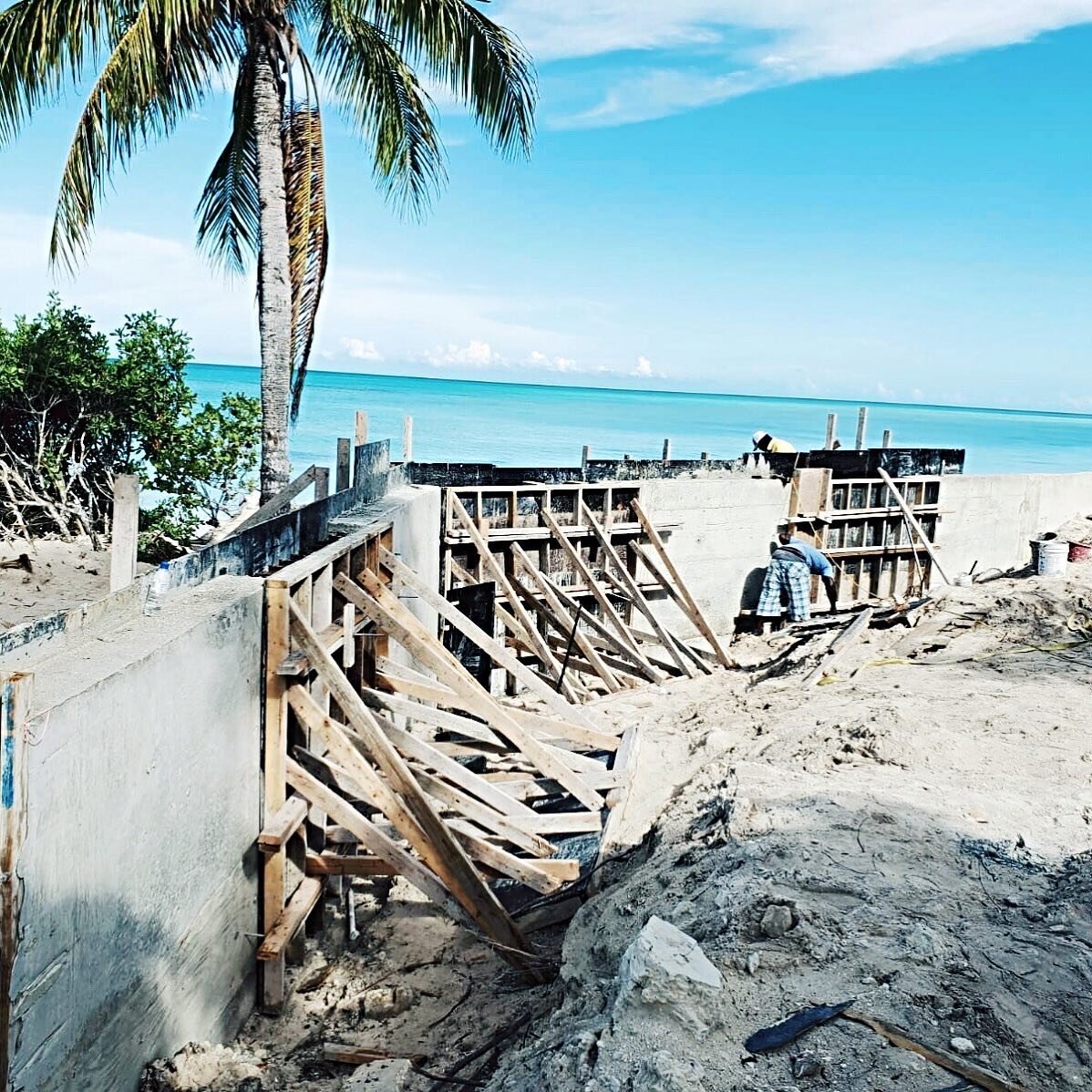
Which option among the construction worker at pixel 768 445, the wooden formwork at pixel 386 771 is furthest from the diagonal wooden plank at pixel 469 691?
the construction worker at pixel 768 445

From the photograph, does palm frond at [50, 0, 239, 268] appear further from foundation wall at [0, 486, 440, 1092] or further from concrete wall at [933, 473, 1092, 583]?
concrete wall at [933, 473, 1092, 583]

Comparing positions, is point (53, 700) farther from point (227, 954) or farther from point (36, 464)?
point (36, 464)

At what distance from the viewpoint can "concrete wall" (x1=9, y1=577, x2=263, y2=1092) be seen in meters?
3.32

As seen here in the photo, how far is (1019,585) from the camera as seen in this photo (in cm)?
1269

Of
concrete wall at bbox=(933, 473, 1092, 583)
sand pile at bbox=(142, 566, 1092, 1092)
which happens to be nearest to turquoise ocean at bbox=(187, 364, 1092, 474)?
concrete wall at bbox=(933, 473, 1092, 583)

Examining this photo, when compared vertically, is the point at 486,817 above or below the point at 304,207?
below

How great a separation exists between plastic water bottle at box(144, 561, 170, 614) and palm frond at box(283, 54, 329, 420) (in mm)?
7007

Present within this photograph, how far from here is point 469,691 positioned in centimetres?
692

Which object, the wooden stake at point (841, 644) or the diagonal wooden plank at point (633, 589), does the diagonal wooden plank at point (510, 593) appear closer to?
the diagonal wooden plank at point (633, 589)

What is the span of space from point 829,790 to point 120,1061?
153 inches

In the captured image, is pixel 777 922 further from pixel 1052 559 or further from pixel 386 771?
pixel 1052 559

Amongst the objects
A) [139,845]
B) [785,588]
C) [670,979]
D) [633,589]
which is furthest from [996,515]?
[139,845]

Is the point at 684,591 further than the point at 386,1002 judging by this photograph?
Yes

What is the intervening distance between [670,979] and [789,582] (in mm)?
10826
